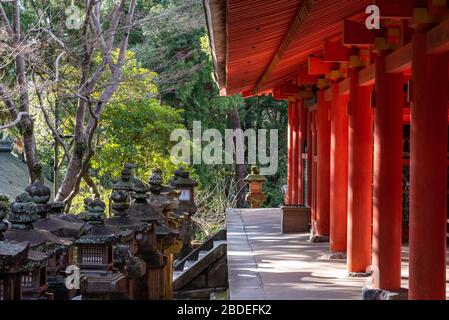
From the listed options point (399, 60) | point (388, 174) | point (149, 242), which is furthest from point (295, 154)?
point (399, 60)

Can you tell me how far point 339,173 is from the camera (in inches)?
488

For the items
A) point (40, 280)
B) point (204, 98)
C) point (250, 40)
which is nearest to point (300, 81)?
point (250, 40)

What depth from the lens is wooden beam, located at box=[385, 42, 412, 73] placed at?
7648mm

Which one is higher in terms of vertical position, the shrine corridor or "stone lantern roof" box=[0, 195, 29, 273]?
"stone lantern roof" box=[0, 195, 29, 273]

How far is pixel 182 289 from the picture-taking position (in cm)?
1541

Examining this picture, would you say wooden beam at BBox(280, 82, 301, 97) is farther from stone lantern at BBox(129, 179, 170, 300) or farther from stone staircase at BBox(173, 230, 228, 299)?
stone lantern at BBox(129, 179, 170, 300)

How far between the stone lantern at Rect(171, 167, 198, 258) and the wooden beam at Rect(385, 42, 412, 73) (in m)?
10.0

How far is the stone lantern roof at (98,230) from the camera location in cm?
771

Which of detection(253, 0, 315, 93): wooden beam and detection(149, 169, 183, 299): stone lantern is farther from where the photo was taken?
detection(149, 169, 183, 299): stone lantern

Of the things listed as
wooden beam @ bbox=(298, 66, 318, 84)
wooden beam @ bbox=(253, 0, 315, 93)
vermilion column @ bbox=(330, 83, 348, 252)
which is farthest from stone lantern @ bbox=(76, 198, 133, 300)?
wooden beam @ bbox=(298, 66, 318, 84)

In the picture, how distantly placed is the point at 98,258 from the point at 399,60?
140 inches

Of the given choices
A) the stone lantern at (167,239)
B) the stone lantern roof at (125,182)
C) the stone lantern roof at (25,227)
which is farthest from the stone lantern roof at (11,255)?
the stone lantern roof at (125,182)

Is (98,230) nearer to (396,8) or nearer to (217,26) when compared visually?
(217,26)

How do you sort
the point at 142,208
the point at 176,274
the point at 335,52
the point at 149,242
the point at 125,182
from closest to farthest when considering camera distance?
the point at 149,242 < the point at 142,208 < the point at 335,52 < the point at 125,182 < the point at 176,274
